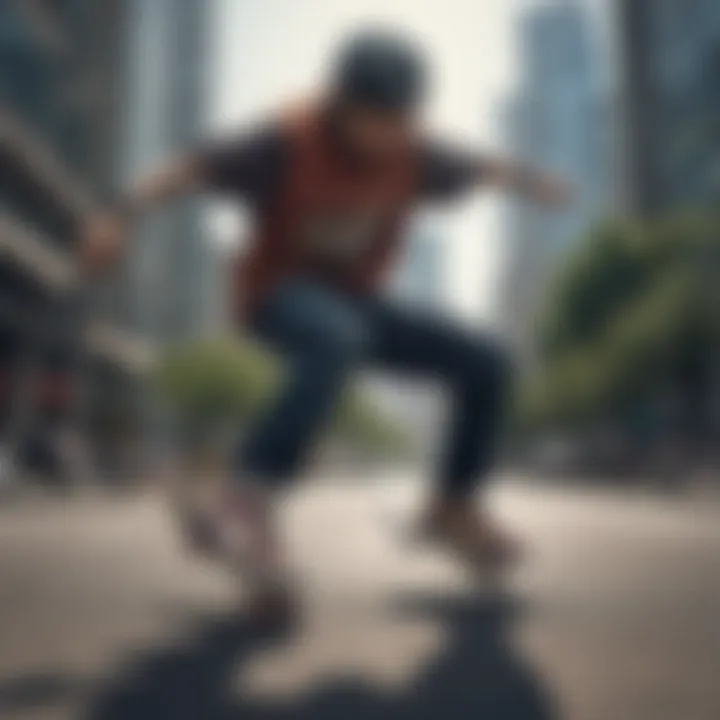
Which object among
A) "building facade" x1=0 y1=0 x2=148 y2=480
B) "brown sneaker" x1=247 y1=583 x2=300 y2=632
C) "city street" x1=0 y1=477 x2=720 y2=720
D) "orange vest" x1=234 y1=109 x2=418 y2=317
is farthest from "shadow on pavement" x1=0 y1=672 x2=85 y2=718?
"orange vest" x1=234 y1=109 x2=418 y2=317

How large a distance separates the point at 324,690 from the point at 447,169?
529 millimetres

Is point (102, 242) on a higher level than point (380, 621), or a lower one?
higher

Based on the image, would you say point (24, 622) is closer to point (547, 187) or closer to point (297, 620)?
point (297, 620)

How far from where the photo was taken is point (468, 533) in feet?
2.77

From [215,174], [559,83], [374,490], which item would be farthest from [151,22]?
[374,490]

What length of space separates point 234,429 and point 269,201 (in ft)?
0.81

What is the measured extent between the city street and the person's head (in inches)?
14.5

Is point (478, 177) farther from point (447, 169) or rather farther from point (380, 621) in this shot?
point (380, 621)

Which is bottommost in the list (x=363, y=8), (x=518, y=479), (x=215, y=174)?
(x=518, y=479)

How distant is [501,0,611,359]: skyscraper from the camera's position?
880 mm

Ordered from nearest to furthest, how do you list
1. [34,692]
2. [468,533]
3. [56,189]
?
1. [34,692]
2. [468,533]
3. [56,189]

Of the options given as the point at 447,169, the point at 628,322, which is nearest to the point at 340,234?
the point at 447,169

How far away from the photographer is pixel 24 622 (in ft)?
2.85

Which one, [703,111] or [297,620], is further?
[703,111]
